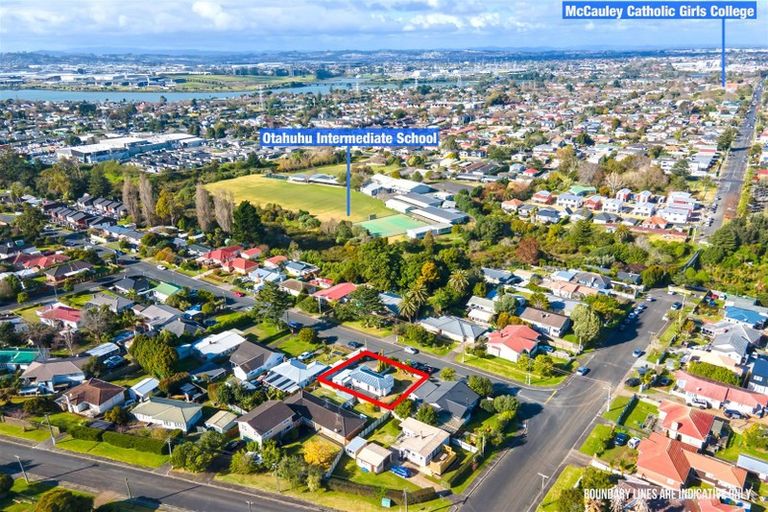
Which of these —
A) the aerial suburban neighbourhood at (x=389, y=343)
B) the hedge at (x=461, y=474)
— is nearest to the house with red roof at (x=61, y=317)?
the aerial suburban neighbourhood at (x=389, y=343)

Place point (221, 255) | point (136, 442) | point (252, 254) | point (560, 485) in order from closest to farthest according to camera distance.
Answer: point (560, 485)
point (136, 442)
point (221, 255)
point (252, 254)

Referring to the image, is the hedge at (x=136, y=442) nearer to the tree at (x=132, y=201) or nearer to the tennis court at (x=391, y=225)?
the tennis court at (x=391, y=225)

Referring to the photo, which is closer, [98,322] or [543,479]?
[543,479]

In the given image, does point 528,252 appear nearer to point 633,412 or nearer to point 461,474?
point 633,412

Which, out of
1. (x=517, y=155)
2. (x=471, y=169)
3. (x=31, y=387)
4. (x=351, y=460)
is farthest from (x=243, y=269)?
(x=517, y=155)

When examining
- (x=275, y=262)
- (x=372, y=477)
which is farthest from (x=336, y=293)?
(x=372, y=477)
